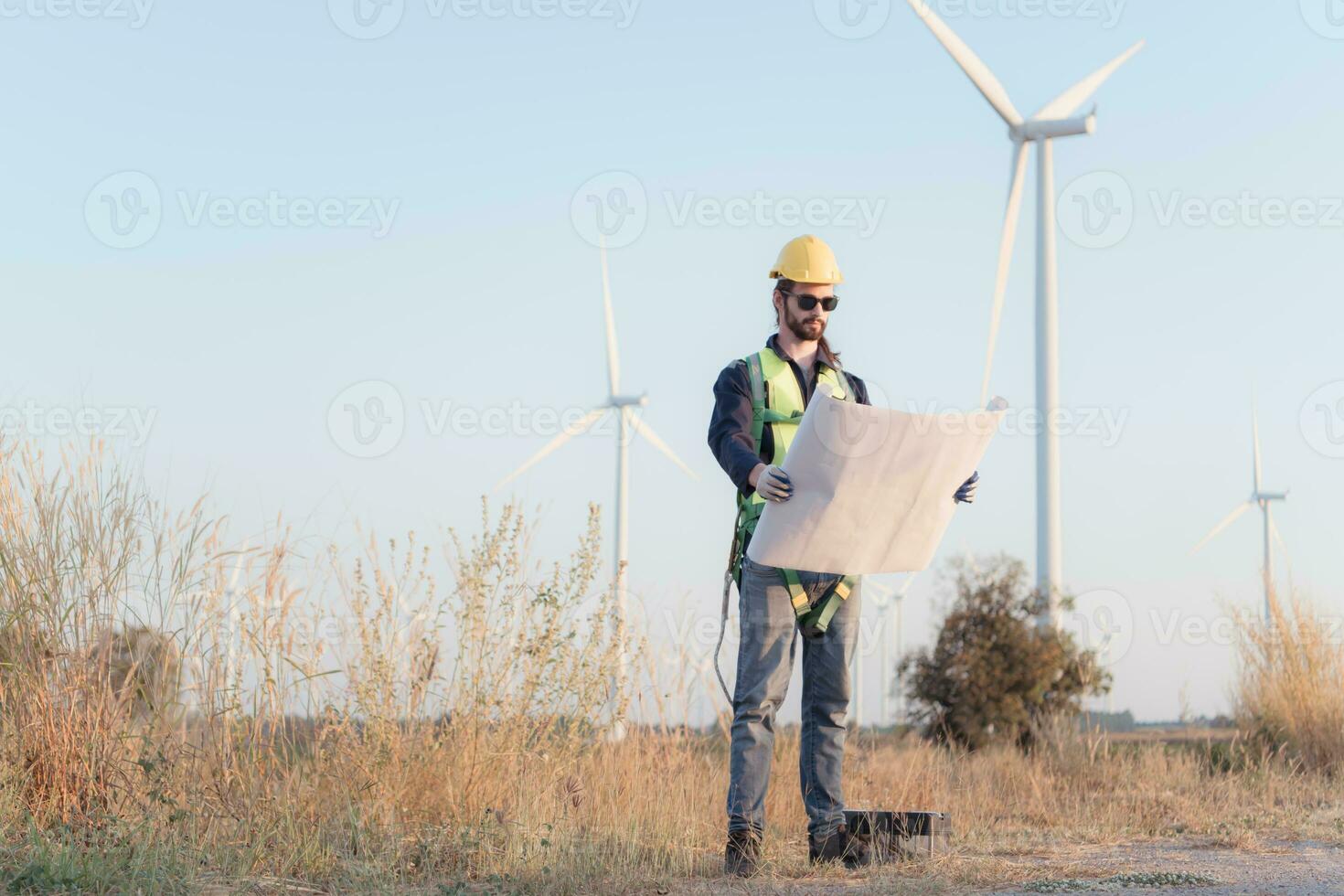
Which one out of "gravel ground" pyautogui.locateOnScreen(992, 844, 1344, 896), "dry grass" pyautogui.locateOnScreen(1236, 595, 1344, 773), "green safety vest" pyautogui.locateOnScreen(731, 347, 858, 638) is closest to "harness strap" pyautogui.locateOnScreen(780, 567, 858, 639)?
"green safety vest" pyautogui.locateOnScreen(731, 347, 858, 638)

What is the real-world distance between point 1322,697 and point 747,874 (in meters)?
7.55

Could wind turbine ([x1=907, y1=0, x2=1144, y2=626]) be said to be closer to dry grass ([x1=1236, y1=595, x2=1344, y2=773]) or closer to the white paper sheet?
dry grass ([x1=1236, y1=595, x2=1344, y2=773])

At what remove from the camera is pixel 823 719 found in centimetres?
609

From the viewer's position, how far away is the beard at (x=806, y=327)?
240 inches

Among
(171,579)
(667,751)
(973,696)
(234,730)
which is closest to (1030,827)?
(667,751)

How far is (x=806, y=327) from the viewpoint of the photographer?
610 cm

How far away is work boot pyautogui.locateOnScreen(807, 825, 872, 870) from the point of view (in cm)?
589

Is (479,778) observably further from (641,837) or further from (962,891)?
(962,891)

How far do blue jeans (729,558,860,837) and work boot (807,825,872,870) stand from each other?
0.05 meters

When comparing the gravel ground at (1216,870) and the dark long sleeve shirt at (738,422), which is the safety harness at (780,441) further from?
the gravel ground at (1216,870)

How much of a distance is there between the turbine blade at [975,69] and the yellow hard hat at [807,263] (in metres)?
11.7

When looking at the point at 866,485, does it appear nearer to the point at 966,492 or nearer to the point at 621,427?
the point at 966,492

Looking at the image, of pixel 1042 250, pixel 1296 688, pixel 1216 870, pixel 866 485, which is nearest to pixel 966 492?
pixel 866 485

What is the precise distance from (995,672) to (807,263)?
8918mm
